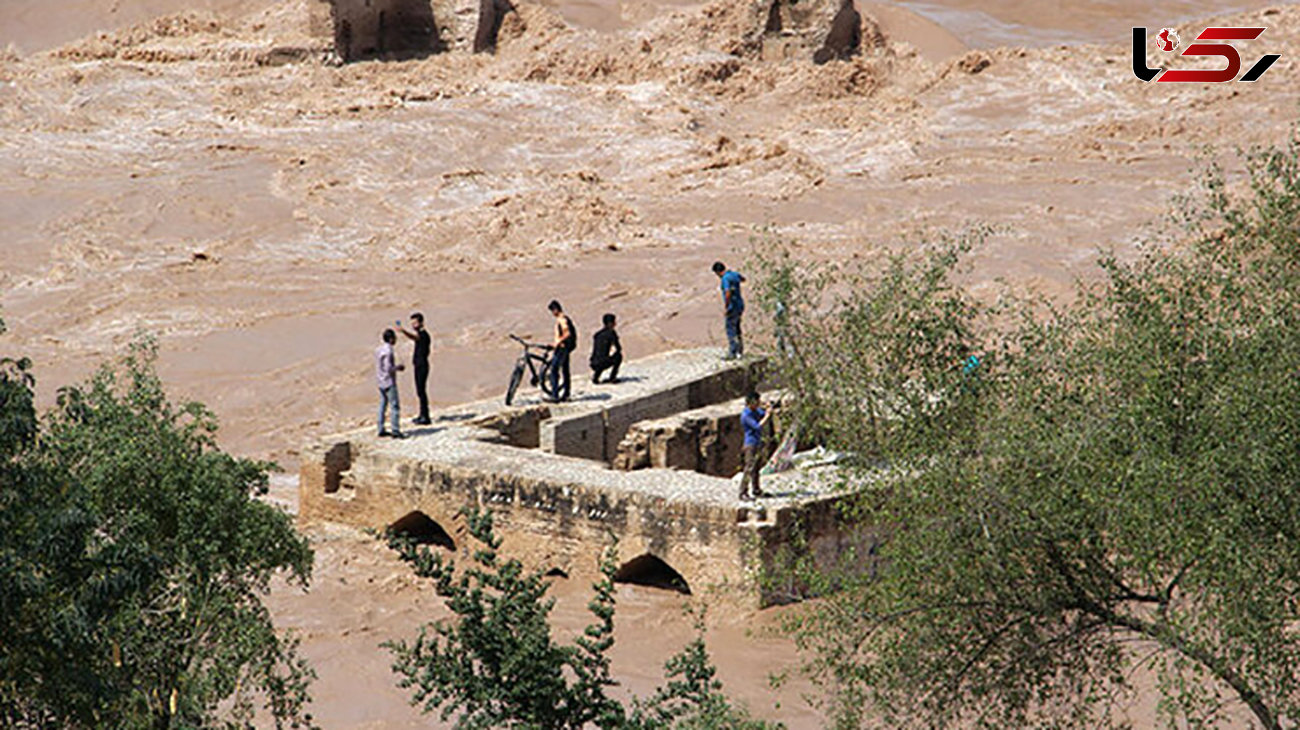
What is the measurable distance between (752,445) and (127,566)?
353 inches

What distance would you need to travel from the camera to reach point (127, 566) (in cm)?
1253

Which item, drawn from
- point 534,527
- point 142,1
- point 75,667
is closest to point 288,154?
point 142,1

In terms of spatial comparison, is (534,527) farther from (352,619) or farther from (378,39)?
(378,39)

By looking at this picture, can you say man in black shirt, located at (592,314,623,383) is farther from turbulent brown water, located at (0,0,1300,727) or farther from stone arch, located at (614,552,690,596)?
turbulent brown water, located at (0,0,1300,727)

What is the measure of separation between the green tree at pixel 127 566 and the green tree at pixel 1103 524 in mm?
4136

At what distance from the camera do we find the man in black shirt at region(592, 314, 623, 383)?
1002 inches

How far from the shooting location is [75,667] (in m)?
12.4

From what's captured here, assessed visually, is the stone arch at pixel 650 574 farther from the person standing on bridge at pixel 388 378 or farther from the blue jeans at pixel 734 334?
the blue jeans at pixel 734 334

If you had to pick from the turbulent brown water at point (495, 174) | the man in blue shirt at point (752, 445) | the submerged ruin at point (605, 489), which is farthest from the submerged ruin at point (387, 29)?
the man in blue shirt at point (752, 445)

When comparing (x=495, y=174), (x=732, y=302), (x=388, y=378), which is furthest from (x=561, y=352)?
(x=495, y=174)

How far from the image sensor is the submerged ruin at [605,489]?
67.5 ft

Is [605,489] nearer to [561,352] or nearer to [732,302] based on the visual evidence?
[561,352]

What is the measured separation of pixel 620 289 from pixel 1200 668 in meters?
22.0
